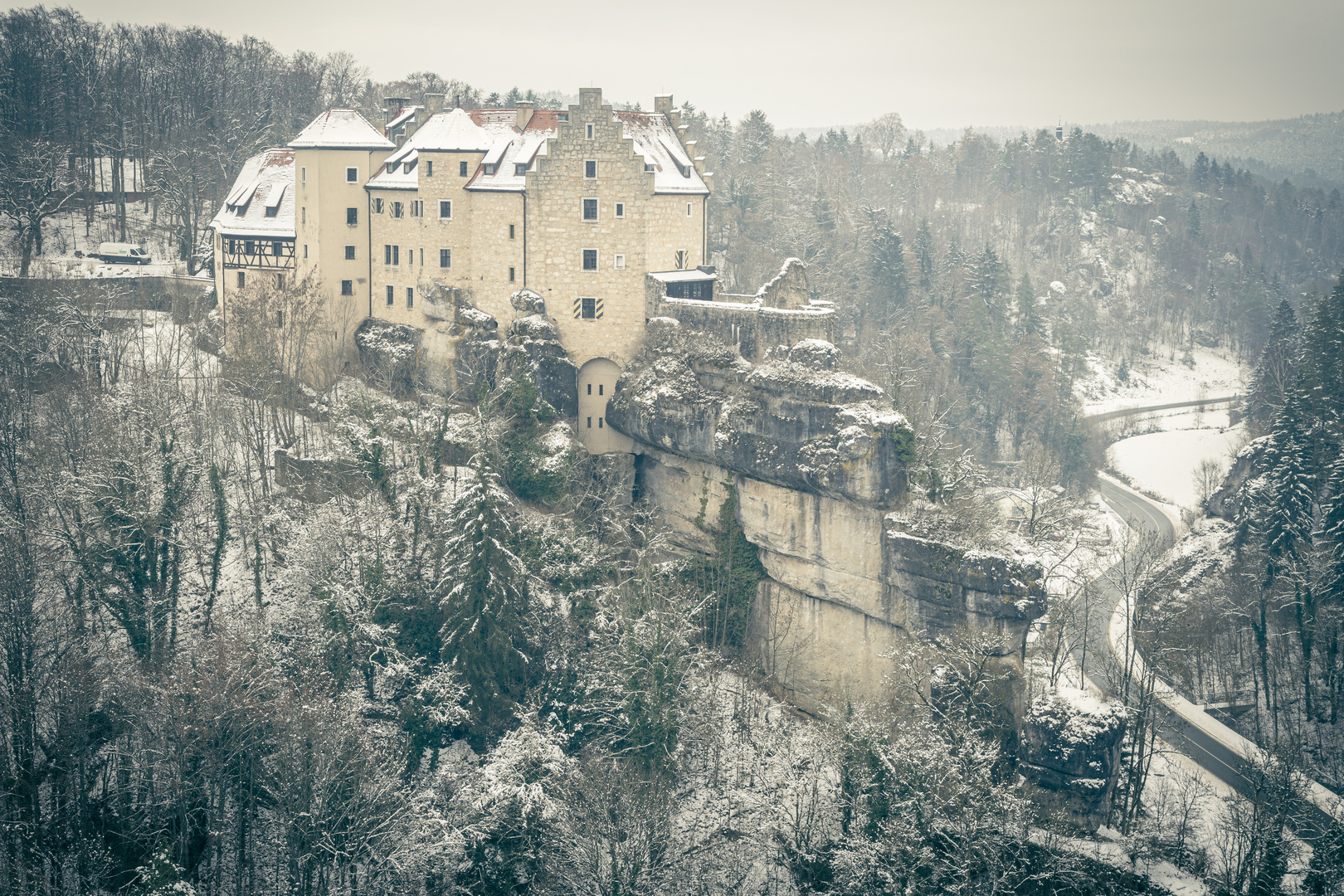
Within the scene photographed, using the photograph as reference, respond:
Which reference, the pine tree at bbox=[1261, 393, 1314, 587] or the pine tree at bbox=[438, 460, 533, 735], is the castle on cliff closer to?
the pine tree at bbox=[438, 460, 533, 735]

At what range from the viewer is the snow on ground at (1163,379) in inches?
3866

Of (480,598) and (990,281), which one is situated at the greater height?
(990,281)

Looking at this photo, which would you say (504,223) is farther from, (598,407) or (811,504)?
(811,504)

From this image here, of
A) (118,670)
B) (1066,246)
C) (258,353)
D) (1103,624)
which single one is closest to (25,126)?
(258,353)

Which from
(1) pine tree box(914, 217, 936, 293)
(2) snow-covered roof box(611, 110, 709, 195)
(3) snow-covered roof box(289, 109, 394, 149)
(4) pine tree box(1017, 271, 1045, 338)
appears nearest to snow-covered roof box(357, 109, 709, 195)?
(2) snow-covered roof box(611, 110, 709, 195)

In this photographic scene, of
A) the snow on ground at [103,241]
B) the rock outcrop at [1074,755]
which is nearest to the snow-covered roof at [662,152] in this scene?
the snow on ground at [103,241]

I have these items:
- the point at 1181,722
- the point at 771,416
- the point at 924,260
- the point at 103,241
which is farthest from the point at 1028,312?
the point at 103,241

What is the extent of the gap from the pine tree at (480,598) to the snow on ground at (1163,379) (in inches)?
2635

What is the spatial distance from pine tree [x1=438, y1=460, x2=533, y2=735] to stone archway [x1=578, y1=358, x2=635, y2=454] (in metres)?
12.0

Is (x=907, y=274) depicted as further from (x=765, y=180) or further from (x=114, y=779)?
(x=114, y=779)

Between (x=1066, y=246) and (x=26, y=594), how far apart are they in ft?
362

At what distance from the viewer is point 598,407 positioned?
5200cm

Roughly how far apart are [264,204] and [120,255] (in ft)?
55.1

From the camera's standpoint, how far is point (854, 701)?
46250 mm
